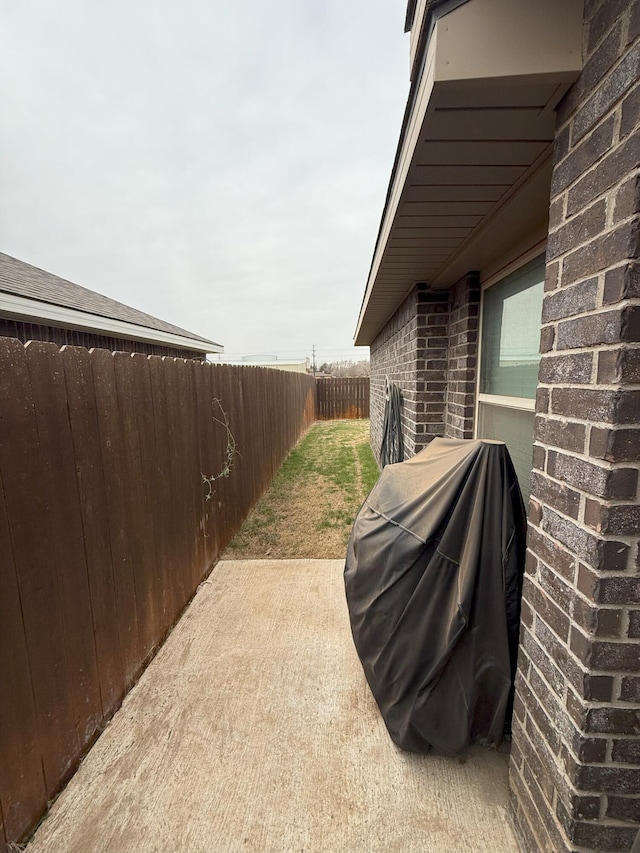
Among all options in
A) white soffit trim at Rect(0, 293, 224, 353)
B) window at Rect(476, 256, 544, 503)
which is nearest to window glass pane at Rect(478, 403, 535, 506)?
window at Rect(476, 256, 544, 503)

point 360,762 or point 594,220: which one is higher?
point 594,220

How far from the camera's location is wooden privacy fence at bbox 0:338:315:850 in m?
1.39

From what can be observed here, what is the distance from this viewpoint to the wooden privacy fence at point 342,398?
54.2 ft

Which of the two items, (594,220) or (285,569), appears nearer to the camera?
(594,220)

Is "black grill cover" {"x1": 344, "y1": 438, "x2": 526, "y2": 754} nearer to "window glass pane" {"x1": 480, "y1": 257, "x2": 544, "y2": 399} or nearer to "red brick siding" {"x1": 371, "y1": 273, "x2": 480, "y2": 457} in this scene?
"window glass pane" {"x1": 480, "y1": 257, "x2": 544, "y2": 399}

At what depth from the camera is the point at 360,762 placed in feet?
5.41

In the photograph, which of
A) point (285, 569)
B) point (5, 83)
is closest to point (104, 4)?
point (5, 83)

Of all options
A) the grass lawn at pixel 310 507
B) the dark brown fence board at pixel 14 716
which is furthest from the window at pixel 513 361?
the dark brown fence board at pixel 14 716

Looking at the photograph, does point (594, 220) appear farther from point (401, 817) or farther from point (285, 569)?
point (285, 569)

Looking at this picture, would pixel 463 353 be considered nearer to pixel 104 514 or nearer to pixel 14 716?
pixel 104 514

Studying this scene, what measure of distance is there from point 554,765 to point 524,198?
Answer: 2.20 metres

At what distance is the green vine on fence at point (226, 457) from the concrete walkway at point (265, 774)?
4.47 feet

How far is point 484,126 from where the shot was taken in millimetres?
1287

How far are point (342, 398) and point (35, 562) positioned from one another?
1550cm
